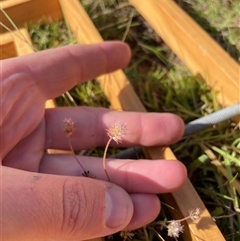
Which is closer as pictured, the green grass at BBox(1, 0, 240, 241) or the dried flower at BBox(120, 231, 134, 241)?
the dried flower at BBox(120, 231, 134, 241)

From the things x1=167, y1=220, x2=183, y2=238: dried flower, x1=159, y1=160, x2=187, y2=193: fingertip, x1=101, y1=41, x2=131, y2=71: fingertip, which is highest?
x1=101, y1=41, x2=131, y2=71: fingertip

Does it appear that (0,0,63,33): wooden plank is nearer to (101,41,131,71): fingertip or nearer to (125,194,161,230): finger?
(101,41,131,71): fingertip

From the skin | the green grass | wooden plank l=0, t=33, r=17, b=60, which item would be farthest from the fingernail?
wooden plank l=0, t=33, r=17, b=60

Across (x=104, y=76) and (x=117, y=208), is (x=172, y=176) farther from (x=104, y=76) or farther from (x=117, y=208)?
(x=104, y=76)

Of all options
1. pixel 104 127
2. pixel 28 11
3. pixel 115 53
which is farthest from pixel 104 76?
pixel 28 11

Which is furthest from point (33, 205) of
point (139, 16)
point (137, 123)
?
point (139, 16)

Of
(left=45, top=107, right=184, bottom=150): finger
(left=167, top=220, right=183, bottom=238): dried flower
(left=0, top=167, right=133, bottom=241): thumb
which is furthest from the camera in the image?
(left=45, top=107, right=184, bottom=150): finger

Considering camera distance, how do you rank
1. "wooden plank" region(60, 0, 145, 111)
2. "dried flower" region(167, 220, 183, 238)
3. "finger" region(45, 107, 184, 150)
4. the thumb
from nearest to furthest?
the thumb
"dried flower" region(167, 220, 183, 238)
"finger" region(45, 107, 184, 150)
"wooden plank" region(60, 0, 145, 111)
